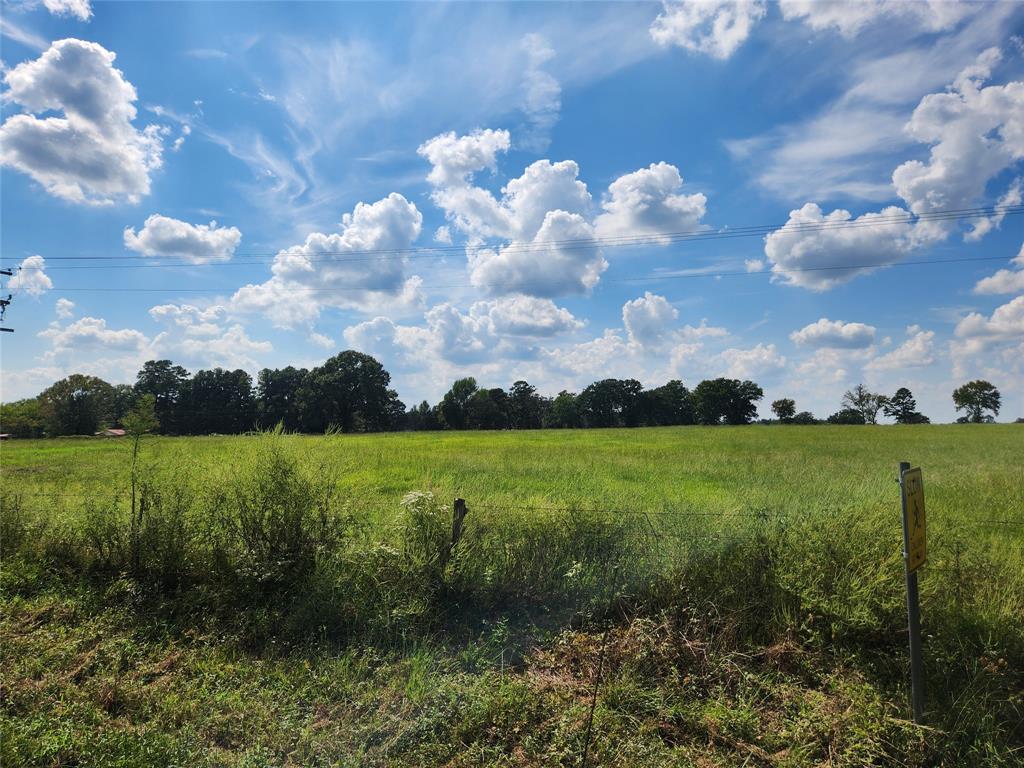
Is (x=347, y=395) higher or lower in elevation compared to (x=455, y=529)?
higher

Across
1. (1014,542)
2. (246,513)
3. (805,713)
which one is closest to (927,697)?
→ (805,713)

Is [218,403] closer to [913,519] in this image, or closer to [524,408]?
[524,408]

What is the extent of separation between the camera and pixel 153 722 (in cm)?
430

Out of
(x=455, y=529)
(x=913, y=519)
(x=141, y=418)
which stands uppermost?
(x=141, y=418)

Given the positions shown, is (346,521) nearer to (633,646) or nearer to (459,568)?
(459,568)

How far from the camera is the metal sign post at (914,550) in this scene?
357 cm

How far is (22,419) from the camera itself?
50344mm

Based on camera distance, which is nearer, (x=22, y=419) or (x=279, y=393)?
(x=22, y=419)

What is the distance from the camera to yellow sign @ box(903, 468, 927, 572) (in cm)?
357

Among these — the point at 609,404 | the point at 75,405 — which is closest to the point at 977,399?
the point at 609,404

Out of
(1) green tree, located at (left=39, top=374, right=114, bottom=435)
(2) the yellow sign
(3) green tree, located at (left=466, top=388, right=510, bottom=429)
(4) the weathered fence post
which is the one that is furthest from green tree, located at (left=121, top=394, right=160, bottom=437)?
(3) green tree, located at (left=466, top=388, right=510, bottom=429)

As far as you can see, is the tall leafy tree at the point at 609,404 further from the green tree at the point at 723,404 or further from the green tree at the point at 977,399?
the green tree at the point at 977,399

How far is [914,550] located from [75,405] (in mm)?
67543

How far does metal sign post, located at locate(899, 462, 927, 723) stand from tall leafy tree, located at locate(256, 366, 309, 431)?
65788 mm
